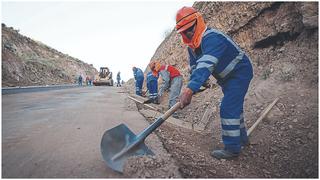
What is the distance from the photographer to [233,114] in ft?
10.8

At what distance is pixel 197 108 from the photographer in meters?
6.85

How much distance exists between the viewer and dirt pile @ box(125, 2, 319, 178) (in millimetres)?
3250

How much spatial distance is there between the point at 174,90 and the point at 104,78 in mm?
25515

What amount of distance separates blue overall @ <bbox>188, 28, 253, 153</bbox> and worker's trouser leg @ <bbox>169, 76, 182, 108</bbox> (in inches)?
129

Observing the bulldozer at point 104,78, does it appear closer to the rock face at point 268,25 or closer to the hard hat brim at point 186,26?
the rock face at point 268,25

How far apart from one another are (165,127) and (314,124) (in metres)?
2.35

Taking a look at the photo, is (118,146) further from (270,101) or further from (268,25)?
(268,25)

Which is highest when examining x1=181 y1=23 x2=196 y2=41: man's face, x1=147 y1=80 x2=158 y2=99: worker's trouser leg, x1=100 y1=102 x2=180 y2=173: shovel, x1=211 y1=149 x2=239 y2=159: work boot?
x1=181 y1=23 x2=196 y2=41: man's face

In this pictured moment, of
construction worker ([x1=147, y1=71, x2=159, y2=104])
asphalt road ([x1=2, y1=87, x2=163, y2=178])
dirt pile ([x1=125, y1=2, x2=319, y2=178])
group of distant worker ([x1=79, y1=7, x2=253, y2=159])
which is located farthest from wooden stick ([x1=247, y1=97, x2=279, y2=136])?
construction worker ([x1=147, y1=71, x2=159, y2=104])

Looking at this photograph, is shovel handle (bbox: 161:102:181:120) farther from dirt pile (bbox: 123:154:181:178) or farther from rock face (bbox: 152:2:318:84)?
rock face (bbox: 152:2:318:84)

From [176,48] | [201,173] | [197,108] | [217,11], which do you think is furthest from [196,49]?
[176,48]

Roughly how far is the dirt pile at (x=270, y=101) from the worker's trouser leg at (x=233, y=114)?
24 cm

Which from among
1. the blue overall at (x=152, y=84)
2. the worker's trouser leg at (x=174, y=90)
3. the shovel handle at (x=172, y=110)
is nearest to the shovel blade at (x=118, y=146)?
the shovel handle at (x=172, y=110)

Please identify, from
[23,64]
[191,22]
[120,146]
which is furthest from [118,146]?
[23,64]
